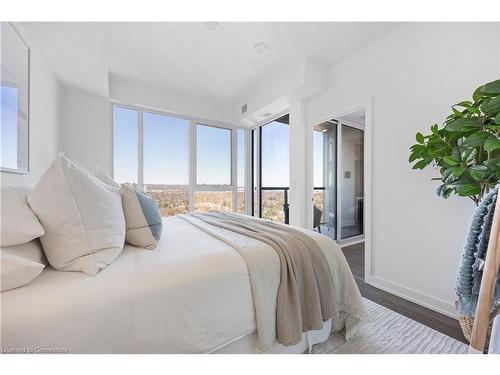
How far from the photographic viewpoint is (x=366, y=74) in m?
2.41

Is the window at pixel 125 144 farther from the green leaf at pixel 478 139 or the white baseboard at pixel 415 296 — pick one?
the green leaf at pixel 478 139

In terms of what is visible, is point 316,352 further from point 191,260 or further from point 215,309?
point 191,260

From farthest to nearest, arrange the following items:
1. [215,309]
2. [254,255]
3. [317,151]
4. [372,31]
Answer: [317,151] → [372,31] → [254,255] → [215,309]

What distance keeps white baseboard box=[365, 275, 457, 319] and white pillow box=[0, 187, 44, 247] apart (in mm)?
2697

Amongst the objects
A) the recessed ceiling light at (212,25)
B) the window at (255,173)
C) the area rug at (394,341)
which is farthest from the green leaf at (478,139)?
the window at (255,173)

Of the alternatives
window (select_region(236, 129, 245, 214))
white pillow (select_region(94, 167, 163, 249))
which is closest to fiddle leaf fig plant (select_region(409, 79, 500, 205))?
white pillow (select_region(94, 167, 163, 249))

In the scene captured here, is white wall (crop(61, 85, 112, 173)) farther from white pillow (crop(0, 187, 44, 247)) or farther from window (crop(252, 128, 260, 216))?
window (crop(252, 128, 260, 216))

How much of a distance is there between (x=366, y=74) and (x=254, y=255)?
2437mm

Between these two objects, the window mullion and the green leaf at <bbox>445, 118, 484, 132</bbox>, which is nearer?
the green leaf at <bbox>445, 118, 484, 132</bbox>

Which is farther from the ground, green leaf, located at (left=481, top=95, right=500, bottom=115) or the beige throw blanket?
green leaf, located at (left=481, top=95, right=500, bottom=115)

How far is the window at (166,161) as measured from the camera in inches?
148

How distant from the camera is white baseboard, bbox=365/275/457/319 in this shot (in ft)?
5.79

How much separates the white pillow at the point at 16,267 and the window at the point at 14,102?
3.32 feet

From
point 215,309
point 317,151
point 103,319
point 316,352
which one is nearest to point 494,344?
point 316,352
